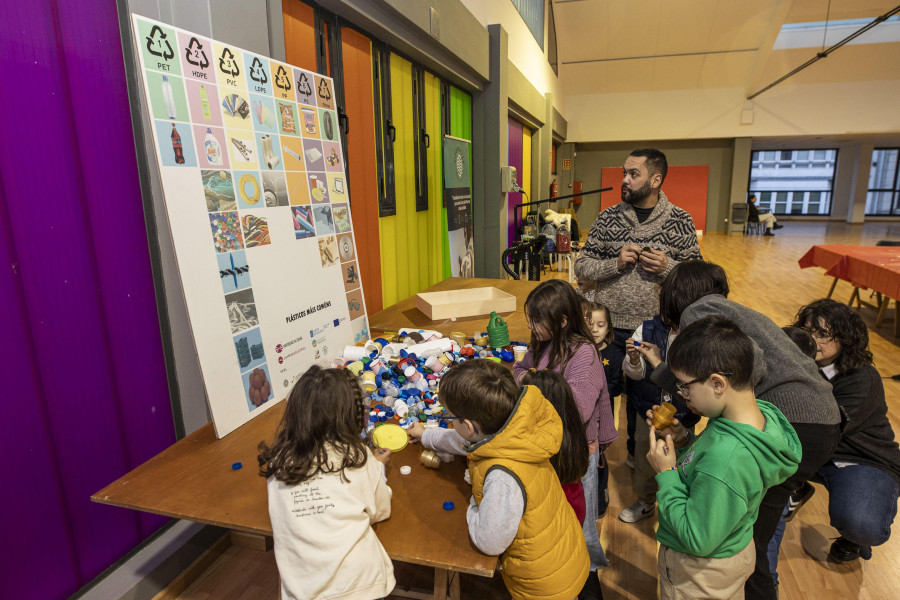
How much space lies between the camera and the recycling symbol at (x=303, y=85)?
82.4 inches

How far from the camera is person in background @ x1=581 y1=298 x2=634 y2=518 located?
2155 mm

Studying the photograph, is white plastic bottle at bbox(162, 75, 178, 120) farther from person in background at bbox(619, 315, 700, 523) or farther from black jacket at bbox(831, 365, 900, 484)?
black jacket at bbox(831, 365, 900, 484)

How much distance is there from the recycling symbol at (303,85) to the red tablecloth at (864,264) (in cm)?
473

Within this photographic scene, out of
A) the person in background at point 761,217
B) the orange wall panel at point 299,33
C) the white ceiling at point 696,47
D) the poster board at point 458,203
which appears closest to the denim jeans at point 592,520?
the orange wall panel at point 299,33

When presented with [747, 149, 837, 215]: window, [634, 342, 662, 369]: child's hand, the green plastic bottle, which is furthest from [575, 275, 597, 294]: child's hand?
[747, 149, 837, 215]: window

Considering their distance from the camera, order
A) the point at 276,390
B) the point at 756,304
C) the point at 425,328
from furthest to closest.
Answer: the point at 756,304 → the point at 425,328 → the point at 276,390

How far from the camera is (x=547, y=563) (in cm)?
128

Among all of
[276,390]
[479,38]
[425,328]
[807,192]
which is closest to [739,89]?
[807,192]

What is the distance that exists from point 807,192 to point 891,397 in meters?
17.5

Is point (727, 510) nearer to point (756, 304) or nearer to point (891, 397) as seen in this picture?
point (891, 397)

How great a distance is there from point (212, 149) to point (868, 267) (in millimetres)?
5513

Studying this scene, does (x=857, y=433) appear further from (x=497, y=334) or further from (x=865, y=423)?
(x=497, y=334)

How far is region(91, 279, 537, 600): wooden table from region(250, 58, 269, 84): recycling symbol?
3.84ft

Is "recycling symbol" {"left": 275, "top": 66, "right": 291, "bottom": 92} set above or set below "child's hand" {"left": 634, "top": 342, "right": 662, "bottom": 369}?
above
